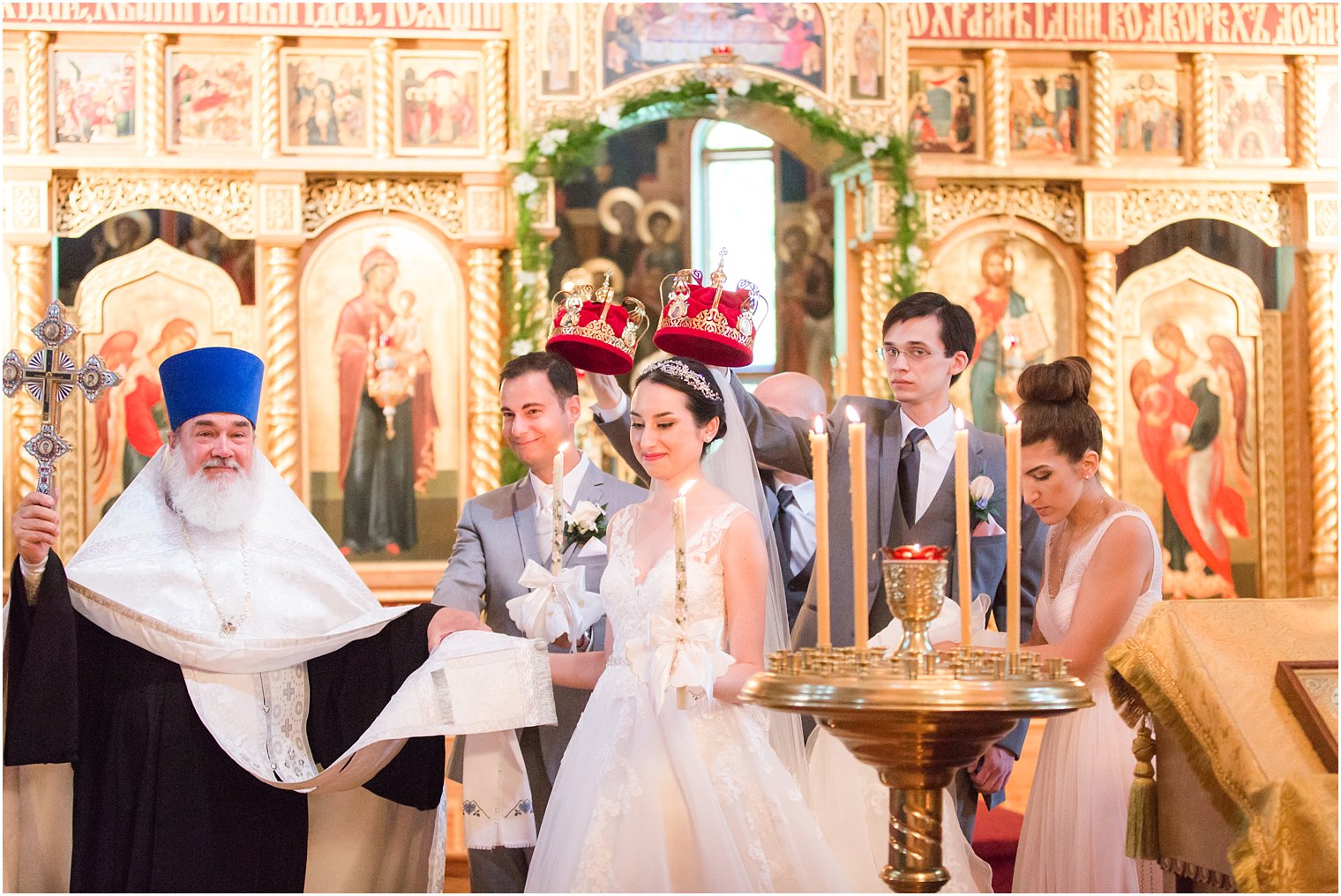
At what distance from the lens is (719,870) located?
330 centimetres

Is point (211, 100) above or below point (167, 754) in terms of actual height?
above

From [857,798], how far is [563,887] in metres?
0.97

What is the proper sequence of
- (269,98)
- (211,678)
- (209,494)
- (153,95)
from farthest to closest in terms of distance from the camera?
1. (269,98)
2. (153,95)
3. (209,494)
4. (211,678)

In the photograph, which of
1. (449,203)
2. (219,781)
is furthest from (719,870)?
(449,203)

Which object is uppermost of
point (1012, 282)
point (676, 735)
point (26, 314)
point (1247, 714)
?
point (1012, 282)

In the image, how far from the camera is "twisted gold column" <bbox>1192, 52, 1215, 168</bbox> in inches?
394

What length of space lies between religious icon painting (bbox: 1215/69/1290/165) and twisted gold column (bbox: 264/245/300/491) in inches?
259

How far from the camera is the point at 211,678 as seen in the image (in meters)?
3.86

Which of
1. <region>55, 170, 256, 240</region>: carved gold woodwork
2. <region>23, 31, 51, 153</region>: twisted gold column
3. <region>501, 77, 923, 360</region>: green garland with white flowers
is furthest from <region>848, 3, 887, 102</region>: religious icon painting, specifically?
<region>23, 31, 51, 153</region>: twisted gold column

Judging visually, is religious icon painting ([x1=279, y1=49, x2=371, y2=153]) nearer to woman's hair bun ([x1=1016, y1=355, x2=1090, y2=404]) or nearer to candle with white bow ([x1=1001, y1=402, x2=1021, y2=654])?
woman's hair bun ([x1=1016, y1=355, x2=1090, y2=404])

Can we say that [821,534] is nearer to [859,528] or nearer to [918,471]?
[859,528]

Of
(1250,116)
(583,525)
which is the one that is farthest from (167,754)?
(1250,116)

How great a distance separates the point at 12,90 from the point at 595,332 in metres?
6.83

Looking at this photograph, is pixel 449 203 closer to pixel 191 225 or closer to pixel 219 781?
pixel 191 225
